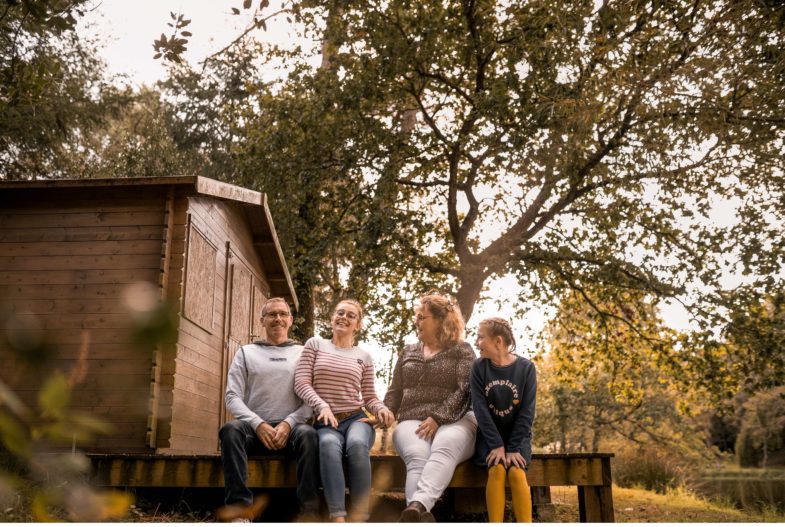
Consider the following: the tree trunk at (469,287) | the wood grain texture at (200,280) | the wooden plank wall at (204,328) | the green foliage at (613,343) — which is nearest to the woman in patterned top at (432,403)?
the wooden plank wall at (204,328)

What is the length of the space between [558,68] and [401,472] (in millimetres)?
7698

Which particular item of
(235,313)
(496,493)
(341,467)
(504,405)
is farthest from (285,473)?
(235,313)

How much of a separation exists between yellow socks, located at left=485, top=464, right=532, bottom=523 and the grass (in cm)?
556

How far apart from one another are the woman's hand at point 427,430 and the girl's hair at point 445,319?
642mm

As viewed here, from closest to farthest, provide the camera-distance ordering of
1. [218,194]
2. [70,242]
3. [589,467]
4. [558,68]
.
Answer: [589,467] < [70,242] < [218,194] < [558,68]

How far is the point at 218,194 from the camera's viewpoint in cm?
773

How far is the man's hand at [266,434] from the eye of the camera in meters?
4.85

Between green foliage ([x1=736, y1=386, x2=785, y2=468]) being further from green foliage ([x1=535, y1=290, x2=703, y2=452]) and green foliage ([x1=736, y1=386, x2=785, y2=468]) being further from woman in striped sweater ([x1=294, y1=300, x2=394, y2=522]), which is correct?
woman in striped sweater ([x1=294, y1=300, x2=394, y2=522])

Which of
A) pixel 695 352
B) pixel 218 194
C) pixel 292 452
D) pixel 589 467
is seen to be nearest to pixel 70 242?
pixel 218 194

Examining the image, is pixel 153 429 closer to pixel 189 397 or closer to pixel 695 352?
pixel 189 397

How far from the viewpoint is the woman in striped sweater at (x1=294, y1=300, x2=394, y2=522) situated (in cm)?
453

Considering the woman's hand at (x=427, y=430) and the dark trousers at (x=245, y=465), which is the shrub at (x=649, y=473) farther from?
the dark trousers at (x=245, y=465)

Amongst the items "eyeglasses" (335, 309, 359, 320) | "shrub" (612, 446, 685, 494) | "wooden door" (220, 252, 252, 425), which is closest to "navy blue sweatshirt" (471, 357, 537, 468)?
"eyeglasses" (335, 309, 359, 320)

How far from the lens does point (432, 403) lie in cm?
508
